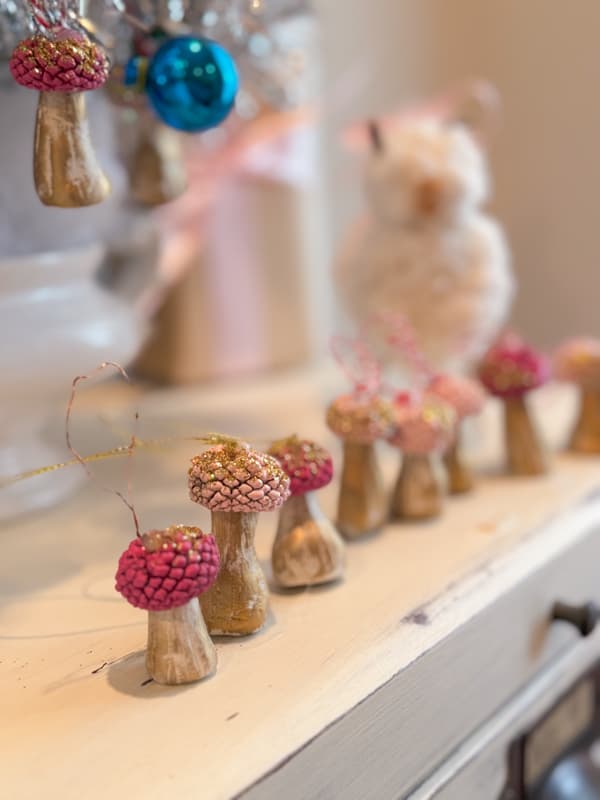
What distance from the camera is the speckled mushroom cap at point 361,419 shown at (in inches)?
18.3

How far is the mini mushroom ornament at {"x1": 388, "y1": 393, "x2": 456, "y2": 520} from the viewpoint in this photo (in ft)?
1.60

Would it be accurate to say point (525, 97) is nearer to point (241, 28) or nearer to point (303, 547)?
point (241, 28)

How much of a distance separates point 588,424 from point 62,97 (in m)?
0.41

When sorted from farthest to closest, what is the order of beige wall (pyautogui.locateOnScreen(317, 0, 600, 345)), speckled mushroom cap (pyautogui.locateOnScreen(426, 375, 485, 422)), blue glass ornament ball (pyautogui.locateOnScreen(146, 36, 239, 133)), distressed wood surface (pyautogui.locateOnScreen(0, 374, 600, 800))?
beige wall (pyautogui.locateOnScreen(317, 0, 600, 345))
speckled mushroom cap (pyautogui.locateOnScreen(426, 375, 485, 422))
blue glass ornament ball (pyautogui.locateOnScreen(146, 36, 239, 133))
distressed wood surface (pyautogui.locateOnScreen(0, 374, 600, 800))

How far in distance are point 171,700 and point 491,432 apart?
1.28 feet

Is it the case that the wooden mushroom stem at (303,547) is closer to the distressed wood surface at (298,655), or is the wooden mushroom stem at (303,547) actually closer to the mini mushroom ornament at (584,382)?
the distressed wood surface at (298,655)

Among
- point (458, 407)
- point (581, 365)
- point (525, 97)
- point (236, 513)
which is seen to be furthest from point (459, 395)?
point (525, 97)

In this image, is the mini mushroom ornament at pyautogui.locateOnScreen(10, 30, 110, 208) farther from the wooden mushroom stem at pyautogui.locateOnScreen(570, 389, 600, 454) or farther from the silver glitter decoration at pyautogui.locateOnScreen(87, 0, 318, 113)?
the wooden mushroom stem at pyautogui.locateOnScreen(570, 389, 600, 454)

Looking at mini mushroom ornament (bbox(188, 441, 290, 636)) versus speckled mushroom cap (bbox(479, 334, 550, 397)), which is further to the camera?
speckled mushroom cap (bbox(479, 334, 550, 397))

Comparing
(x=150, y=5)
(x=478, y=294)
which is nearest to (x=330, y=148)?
(x=478, y=294)

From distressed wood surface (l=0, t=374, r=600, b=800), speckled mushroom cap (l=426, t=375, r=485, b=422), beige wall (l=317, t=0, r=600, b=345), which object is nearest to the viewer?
distressed wood surface (l=0, t=374, r=600, b=800)

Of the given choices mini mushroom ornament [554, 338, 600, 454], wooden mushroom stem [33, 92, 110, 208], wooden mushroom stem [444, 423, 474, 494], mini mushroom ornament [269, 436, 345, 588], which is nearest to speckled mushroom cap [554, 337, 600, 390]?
mini mushroom ornament [554, 338, 600, 454]

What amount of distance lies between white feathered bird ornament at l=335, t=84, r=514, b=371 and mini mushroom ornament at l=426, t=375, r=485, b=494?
110 millimetres

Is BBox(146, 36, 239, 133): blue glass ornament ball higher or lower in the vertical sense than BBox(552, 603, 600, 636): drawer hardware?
higher
